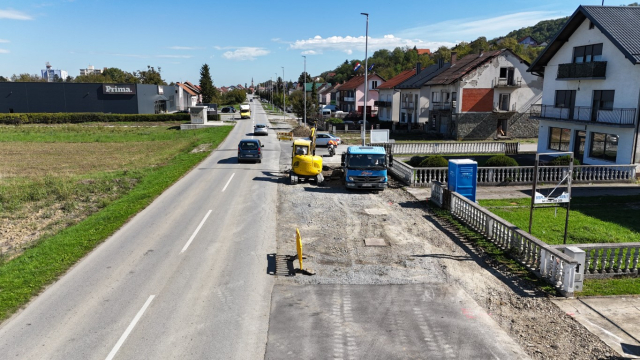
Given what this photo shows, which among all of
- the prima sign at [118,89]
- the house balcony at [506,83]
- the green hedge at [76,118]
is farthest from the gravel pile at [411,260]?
the prima sign at [118,89]

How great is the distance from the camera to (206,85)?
417 ft

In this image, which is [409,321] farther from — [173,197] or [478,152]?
[478,152]

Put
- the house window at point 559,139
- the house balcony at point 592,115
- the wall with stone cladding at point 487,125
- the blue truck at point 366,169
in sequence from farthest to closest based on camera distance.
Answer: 1. the wall with stone cladding at point 487,125
2. the house window at point 559,139
3. the house balcony at point 592,115
4. the blue truck at point 366,169

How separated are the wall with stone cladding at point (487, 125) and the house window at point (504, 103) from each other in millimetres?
1103

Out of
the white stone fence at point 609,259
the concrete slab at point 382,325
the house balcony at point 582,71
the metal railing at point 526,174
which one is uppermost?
the house balcony at point 582,71

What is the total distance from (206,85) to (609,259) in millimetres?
123999

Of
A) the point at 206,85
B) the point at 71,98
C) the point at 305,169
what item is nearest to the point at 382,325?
the point at 305,169

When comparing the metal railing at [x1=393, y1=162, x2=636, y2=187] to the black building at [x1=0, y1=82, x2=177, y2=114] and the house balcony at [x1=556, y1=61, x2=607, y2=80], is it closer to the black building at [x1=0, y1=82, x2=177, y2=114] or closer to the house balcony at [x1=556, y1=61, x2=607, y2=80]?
the house balcony at [x1=556, y1=61, x2=607, y2=80]

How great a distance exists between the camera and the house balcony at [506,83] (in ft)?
171

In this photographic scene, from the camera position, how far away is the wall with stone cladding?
2084 inches

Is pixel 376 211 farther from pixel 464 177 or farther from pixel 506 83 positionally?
pixel 506 83

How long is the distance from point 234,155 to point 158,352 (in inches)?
1284

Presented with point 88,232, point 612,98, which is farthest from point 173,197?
point 612,98

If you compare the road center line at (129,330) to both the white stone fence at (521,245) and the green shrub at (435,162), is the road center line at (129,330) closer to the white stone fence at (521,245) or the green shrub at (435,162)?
the white stone fence at (521,245)
